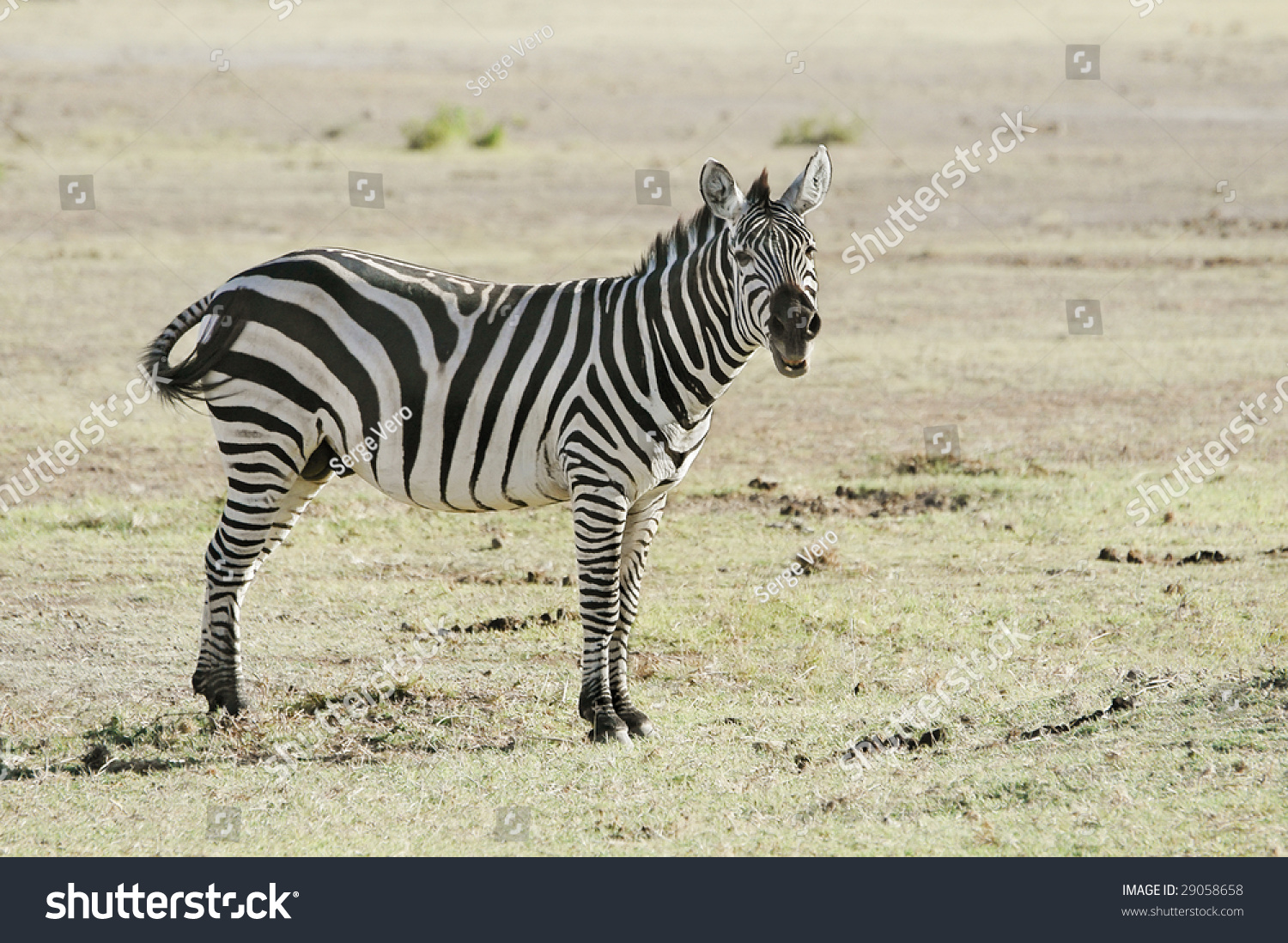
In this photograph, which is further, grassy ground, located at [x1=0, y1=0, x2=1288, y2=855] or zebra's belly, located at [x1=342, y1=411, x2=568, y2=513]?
zebra's belly, located at [x1=342, y1=411, x2=568, y2=513]

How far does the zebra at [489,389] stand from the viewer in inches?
270

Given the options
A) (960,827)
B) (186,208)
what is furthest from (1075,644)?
(186,208)

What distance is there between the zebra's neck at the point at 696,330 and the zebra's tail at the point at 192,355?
204 centimetres

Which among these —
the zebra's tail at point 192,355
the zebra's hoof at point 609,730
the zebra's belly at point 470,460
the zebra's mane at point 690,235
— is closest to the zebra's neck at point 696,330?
the zebra's mane at point 690,235

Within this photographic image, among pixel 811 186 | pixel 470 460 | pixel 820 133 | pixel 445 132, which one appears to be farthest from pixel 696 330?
pixel 820 133

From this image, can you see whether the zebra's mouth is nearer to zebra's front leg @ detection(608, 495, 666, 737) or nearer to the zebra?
the zebra

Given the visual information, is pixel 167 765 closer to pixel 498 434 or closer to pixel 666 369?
pixel 498 434

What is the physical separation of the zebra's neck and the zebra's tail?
2.04 metres

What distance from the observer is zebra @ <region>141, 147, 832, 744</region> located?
6859mm

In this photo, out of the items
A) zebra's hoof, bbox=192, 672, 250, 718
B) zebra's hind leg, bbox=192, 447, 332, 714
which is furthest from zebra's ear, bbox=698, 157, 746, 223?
zebra's hoof, bbox=192, 672, 250, 718

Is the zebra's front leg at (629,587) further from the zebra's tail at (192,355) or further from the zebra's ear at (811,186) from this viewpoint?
the zebra's tail at (192,355)

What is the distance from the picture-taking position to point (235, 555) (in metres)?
7.30

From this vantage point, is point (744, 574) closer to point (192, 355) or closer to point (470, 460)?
point (470, 460)

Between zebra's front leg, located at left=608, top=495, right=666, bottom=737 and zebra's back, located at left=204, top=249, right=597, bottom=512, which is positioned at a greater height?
zebra's back, located at left=204, top=249, right=597, bottom=512
